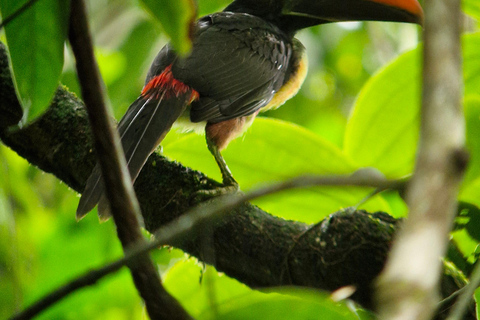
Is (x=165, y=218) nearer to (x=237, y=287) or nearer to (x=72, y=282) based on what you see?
(x=237, y=287)

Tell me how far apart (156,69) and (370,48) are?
3261 mm

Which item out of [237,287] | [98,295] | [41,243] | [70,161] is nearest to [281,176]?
[237,287]

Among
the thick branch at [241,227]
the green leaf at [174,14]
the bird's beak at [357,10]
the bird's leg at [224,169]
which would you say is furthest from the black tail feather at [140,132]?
the bird's beak at [357,10]

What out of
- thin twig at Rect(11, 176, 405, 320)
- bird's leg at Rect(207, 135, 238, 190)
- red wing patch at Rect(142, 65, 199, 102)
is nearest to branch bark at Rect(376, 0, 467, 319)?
thin twig at Rect(11, 176, 405, 320)

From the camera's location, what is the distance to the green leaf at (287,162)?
99.7 inches

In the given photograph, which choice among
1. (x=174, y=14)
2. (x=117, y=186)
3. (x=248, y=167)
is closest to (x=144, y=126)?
(x=248, y=167)

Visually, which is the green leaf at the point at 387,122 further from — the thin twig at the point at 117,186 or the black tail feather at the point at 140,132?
the thin twig at the point at 117,186

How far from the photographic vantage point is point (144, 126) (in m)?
2.59

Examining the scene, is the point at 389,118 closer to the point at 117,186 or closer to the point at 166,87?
the point at 166,87

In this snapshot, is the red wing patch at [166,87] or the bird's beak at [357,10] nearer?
the red wing patch at [166,87]

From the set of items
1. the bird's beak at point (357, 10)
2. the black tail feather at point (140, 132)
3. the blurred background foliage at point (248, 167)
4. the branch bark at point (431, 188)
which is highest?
the branch bark at point (431, 188)

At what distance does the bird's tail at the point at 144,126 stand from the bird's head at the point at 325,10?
124 cm

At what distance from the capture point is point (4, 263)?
4.12m

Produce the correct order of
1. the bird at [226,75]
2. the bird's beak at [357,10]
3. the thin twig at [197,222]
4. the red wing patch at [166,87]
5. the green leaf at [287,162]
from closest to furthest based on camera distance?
the thin twig at [197,222] → the green leaf at [287,162] → the bird at [226,75] → the red wing patch at [166,87] → the bird's beak at [357,10]
